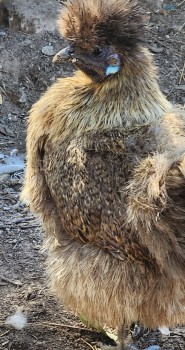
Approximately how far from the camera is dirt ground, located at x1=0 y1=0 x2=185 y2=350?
4184 millimetres

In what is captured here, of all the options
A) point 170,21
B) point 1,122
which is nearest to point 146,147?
point 1,122

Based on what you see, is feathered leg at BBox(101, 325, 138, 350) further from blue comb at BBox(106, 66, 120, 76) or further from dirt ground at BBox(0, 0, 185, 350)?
blue comb at BBox(106, 66, 120, 76)

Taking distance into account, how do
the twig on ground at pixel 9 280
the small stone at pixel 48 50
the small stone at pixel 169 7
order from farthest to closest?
the small stone at pixel 169 7
the small stone at pixel 48 50
the twig on ground at pixel 9 280

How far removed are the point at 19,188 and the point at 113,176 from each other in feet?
6.91

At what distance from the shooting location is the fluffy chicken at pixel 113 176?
335 cm

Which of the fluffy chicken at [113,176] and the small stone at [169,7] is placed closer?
the fluffy chicken at [113,176]

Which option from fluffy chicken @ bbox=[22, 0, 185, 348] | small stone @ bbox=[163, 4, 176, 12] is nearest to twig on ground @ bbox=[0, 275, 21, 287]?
fluffy chicken @ bbox=[22, 0, 185, 348]

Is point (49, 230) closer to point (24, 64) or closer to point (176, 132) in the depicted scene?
point (176, 132)

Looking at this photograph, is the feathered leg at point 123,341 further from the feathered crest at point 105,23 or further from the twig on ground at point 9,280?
the feathered crest at point 105,23

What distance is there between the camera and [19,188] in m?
5.47

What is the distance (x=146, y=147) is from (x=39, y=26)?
352 centimetres

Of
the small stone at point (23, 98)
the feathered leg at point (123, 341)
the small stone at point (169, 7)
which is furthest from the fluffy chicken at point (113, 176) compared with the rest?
the small stone at point (169, 7)

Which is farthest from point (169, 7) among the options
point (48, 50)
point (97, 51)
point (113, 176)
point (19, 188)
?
point (113, 176)

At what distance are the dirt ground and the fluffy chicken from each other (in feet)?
1.26
